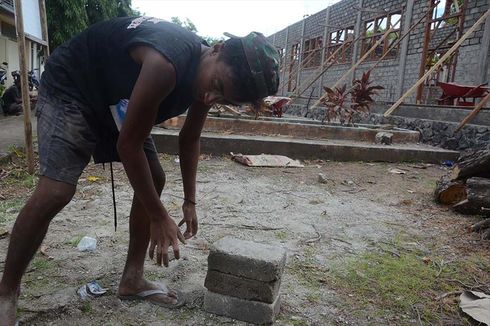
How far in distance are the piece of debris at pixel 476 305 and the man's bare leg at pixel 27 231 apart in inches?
75.8

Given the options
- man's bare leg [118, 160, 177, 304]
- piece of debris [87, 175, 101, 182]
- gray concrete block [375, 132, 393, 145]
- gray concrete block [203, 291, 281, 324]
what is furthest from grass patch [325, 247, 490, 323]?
gray concrete block [375, 132, 393, 145]

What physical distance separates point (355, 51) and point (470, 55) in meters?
6.43

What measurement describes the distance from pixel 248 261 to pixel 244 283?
12 centimetres

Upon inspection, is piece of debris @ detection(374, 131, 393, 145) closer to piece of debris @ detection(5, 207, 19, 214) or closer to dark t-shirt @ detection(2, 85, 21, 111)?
piece of debris @ detection(5, 207, 19, 214)

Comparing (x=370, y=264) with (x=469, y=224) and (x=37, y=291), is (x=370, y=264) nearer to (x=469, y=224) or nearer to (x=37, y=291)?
(x=469, y=224)

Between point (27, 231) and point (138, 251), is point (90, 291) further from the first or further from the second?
point (27, 231)

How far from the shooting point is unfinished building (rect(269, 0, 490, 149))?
306 inches

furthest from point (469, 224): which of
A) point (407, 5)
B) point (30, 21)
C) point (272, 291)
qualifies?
point (407, 5)

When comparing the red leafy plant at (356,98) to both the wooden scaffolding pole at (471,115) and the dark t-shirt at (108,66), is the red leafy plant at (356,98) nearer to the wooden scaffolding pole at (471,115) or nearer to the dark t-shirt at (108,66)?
the wooden scaffolding pole at (471,115)

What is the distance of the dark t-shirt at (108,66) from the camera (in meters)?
1.47

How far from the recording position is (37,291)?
192 cm

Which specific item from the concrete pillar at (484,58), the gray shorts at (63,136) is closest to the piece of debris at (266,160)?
the gray shorts at (63,136)

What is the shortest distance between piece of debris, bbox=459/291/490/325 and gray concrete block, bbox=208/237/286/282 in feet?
3.14

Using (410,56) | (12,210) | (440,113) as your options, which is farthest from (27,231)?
(410,56)
